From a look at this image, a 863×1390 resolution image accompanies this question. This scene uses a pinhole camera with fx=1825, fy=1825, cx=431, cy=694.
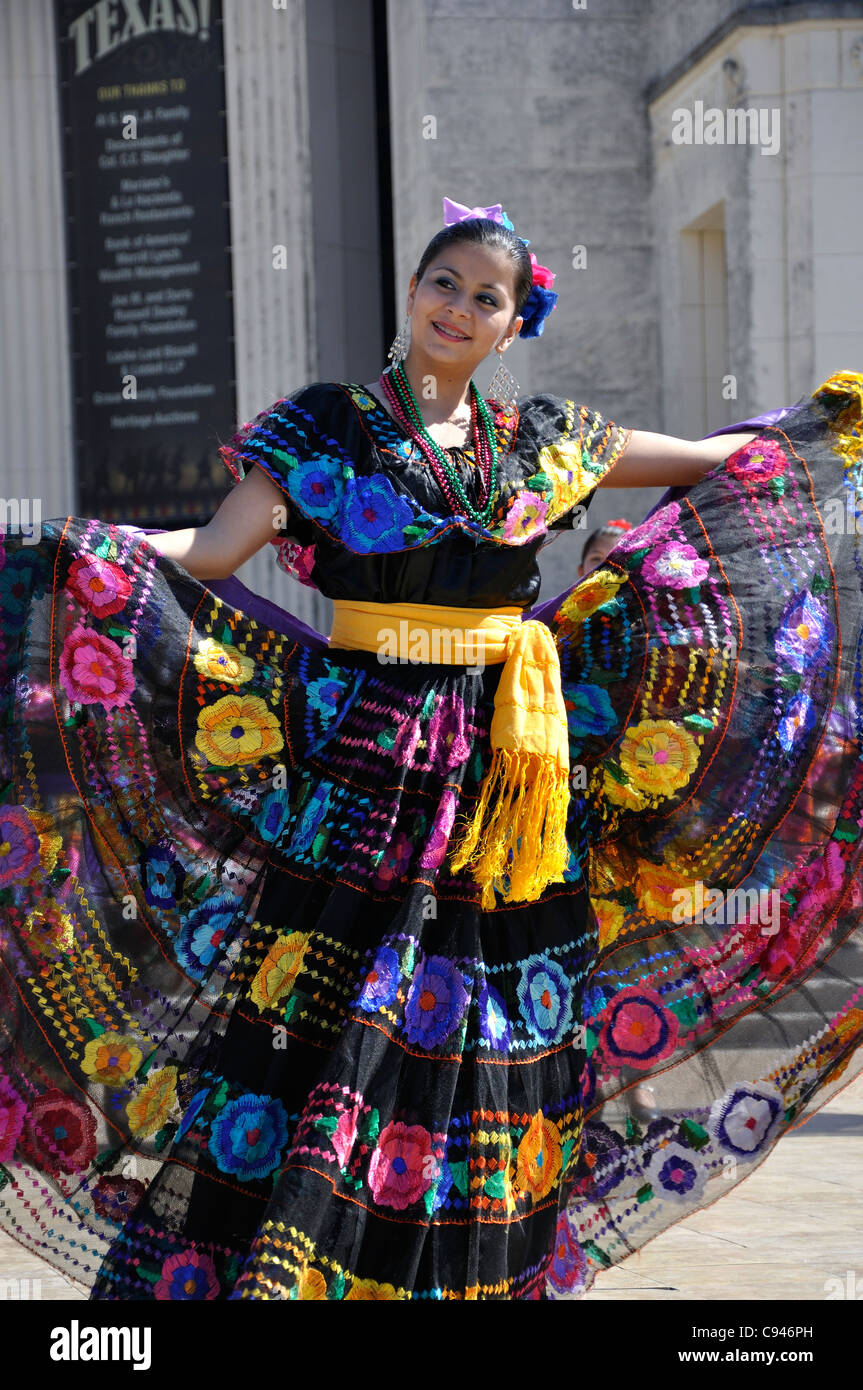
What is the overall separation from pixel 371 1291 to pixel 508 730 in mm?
874

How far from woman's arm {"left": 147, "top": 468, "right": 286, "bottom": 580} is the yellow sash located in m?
0.18

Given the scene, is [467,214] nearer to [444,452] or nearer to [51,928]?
[444,452]

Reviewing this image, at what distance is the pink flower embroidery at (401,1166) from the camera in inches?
107

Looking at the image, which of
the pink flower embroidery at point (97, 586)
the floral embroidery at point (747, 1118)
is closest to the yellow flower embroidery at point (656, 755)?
the floral embroidery at point (747, 1118)

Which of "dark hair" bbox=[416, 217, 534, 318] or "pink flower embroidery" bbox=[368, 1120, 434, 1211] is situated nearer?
"pink flower embroidery" bbox=[368, 1120, 434, 1211]

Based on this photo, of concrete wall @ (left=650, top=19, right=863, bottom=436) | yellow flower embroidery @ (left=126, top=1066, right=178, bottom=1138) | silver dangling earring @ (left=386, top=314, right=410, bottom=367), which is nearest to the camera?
yellow flower embroidery @ (left=126, top=1066, right=178, bottom=1138)

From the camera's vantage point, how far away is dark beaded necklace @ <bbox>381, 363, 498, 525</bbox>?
2.99 meters

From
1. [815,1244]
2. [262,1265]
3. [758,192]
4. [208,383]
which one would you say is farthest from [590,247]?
[262,1265]

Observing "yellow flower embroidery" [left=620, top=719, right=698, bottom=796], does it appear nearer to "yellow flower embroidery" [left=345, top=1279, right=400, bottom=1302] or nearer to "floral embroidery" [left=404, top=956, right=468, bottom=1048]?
"floral embroidery" [left=404, top=956, right=468, bottom=1048]

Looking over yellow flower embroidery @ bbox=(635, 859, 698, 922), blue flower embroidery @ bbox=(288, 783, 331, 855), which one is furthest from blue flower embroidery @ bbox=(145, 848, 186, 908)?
yellow flower embroidery @ bbox=(635, 859, 698, 922)

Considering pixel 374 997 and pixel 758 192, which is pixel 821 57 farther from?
pixel 374 997

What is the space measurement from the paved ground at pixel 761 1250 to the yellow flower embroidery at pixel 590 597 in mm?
1315

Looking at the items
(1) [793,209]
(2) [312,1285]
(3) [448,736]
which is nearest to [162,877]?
(3) [448,736]

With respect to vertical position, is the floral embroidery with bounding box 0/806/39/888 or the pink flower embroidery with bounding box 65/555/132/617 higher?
the pink flower embroidery with bounding box 65/555/132/617
